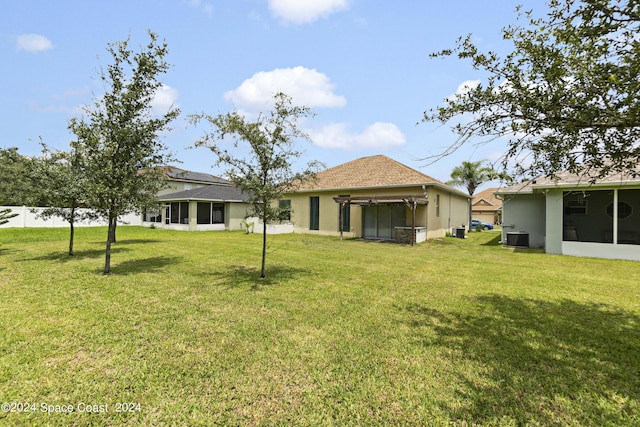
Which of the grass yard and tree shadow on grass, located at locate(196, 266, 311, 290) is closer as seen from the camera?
the grass yard

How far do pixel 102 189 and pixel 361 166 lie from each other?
1648 cm

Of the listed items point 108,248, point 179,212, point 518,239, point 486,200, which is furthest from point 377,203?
point 486,200

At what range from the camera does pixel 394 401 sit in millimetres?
2615

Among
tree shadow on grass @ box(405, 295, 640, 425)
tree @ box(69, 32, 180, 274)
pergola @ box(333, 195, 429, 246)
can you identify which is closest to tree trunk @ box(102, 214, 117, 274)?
tree @ box(69, 32, 180, 274)

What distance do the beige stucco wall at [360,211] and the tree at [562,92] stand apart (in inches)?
476

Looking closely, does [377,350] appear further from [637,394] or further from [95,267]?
[95,267]

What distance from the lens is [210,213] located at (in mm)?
23656

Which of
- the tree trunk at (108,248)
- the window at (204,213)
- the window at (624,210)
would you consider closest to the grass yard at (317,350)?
the tree trunk at (108,248)

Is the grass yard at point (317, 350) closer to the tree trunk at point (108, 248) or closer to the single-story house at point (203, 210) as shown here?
the tree trunk at point (108, 248)

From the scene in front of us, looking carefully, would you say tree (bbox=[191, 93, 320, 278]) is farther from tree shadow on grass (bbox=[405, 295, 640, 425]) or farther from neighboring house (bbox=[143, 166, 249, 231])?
neighboring house (bbox=[143, 166, 249, 231])

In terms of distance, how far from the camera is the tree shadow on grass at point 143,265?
7.95m

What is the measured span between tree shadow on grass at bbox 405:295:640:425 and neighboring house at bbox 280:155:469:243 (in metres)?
9.69

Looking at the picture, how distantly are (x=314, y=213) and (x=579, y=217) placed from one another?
1452 centimetres

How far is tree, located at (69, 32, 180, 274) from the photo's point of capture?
22.1 ft
